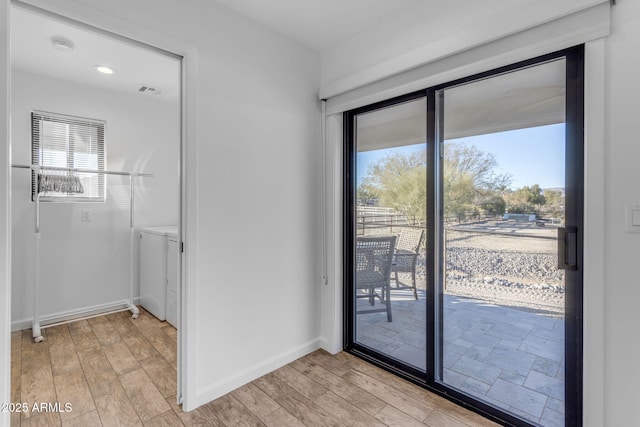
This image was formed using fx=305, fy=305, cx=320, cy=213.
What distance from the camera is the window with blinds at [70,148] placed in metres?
3.08

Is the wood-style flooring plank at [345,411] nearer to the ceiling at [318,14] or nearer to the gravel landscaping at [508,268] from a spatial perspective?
the gravel landscaping at [508,268]

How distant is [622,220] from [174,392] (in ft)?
8.78

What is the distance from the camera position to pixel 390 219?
2.35 meters

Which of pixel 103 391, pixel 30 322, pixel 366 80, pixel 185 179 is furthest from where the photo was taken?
pixel 30 322

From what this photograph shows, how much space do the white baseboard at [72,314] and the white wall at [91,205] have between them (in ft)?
0.07

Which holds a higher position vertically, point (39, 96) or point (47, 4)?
point (39, 96)

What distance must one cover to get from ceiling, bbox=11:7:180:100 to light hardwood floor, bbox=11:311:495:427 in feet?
7.01

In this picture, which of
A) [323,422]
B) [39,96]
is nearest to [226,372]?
[323,422]

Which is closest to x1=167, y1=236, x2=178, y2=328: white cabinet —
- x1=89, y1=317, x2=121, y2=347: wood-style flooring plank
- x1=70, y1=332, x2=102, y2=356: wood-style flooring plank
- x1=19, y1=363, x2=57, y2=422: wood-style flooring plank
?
x1=89, y1=317, x2=121, y2=347: wood-style flooring plank

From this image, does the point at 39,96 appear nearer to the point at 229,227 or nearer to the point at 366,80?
the point at 229,227

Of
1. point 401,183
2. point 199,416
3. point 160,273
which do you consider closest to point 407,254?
point 401,183

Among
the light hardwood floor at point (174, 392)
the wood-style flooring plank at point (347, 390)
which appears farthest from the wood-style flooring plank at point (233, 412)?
the wood-style flooring plank at point (347, 390)

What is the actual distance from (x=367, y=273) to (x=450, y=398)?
1.00 meters

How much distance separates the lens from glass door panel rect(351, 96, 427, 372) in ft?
7.09
